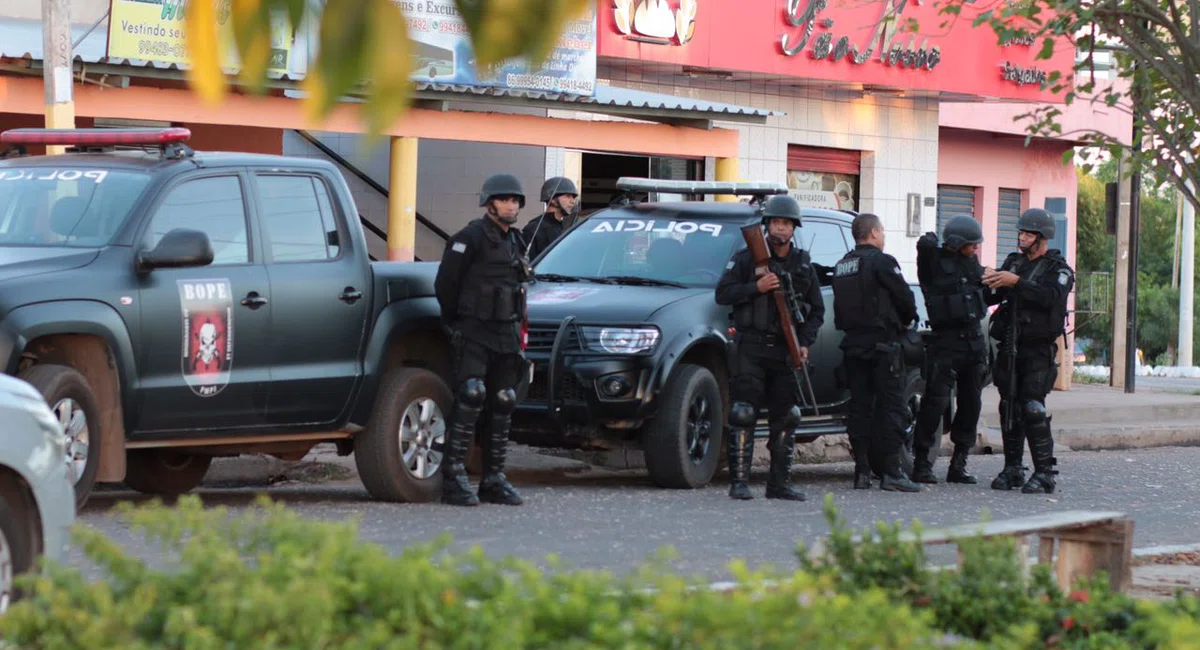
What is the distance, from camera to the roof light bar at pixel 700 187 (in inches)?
497

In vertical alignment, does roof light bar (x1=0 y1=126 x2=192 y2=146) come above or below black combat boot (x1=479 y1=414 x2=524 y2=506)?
above

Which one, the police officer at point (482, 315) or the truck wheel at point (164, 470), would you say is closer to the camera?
the police officer at point (482, 315)

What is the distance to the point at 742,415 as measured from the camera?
1132cm

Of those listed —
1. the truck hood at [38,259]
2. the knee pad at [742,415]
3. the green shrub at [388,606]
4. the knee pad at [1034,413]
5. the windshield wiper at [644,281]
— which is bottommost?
the knee pad at [1034,413]

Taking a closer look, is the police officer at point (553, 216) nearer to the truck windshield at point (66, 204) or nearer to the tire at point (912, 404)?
the tire at point (912, 404)

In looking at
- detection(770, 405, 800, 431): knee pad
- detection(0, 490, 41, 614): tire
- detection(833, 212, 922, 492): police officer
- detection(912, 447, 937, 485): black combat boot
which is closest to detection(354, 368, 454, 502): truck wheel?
detection(770, 405, 800, 431): knee pad

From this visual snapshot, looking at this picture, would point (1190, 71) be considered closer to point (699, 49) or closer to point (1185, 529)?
point (1185, 529)

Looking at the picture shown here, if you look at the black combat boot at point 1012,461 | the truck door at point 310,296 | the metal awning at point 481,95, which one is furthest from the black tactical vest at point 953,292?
the truck door at point 310,296

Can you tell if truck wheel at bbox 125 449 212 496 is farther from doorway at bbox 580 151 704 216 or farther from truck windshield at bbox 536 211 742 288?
doorway at bbox 580 151 704 216

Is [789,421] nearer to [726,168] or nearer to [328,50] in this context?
[328,50]

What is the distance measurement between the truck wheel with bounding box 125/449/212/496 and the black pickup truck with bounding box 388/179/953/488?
5.60ft

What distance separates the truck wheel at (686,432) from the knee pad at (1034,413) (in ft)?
7.73

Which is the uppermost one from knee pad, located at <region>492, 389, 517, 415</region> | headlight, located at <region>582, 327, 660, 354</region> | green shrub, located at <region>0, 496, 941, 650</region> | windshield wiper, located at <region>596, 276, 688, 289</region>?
windshield wiper, located at <region>596, 276, 688, 289</region>

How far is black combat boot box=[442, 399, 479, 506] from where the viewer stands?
10281 mm
